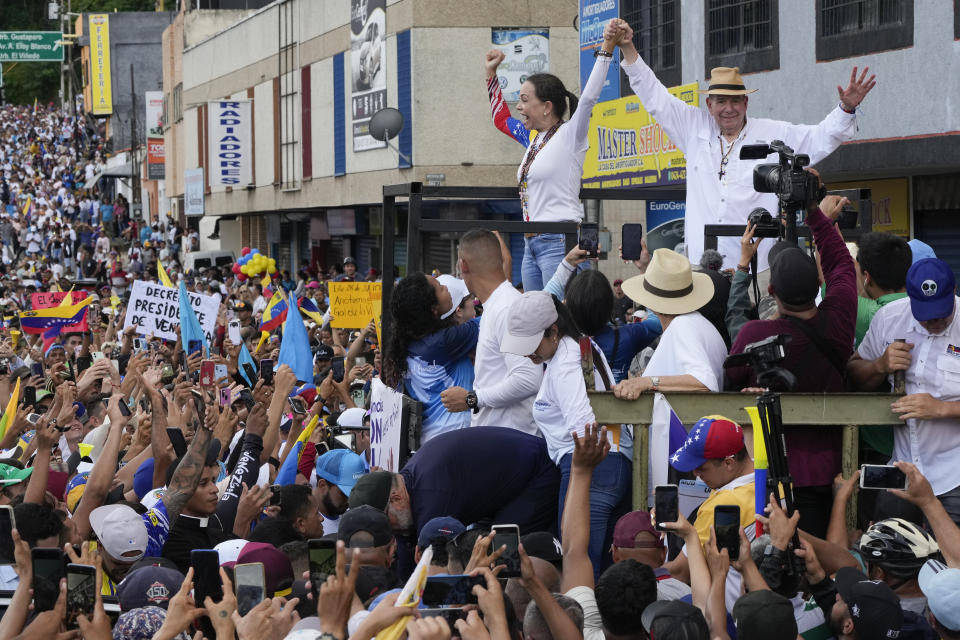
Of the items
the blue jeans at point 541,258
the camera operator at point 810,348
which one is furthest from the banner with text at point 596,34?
the camera operator at point 810,348

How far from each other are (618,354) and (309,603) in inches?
102

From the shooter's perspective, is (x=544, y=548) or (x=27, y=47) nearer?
(x=544, y=548)

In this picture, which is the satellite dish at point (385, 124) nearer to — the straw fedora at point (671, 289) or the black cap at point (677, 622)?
the straw fedora at point (671, 289)

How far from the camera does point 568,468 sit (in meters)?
5.80

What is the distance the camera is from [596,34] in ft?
60.5

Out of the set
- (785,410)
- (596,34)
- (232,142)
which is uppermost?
(232,142)

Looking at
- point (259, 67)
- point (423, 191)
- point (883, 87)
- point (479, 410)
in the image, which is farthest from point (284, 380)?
point (259, 67)

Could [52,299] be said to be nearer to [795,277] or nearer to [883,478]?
[795,277]

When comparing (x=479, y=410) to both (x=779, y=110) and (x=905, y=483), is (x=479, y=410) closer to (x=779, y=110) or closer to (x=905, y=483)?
(x=905, y=483)

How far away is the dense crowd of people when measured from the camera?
443cm

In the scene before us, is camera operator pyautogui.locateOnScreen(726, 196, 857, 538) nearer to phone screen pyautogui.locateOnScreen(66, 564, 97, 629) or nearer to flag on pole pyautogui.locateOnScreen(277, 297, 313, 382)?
phone screen pyautogui.locateOnScreen(66, 564, 97, 629)

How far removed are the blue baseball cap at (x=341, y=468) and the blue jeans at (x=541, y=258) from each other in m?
1.53

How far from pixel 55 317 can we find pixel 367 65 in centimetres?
1277

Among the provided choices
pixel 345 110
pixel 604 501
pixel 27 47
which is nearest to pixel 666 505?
pixel 604 501
